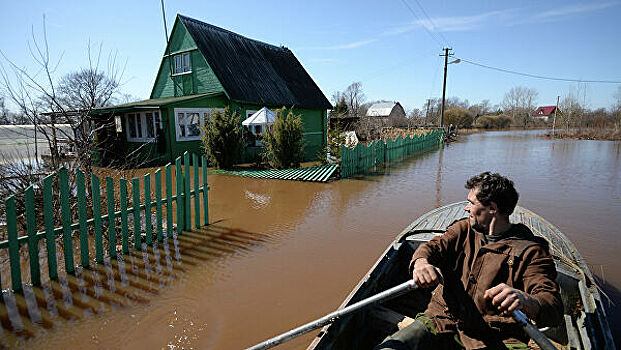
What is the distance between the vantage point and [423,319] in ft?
7.73

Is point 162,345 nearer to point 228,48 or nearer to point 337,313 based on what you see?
point 337,313

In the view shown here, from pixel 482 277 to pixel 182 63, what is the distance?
18.5 m

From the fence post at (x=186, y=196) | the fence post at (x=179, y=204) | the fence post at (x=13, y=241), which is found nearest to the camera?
the fence post at (x=13, y=241)

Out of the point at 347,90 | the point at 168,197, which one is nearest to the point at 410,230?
the point at 168,197

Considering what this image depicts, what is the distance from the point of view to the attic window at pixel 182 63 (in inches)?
679

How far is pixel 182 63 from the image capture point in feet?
57.6

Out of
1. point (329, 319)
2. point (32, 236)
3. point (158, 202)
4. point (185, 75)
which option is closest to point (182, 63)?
point (185, 75)

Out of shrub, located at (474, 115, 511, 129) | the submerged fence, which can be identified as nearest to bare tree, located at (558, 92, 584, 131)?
shrub, located at (474, 115, 511, 129)

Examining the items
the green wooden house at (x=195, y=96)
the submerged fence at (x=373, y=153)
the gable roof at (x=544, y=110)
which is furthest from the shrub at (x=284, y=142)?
the gable roof at (x=544, y=110)

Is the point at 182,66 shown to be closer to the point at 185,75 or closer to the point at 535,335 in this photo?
the point at 185,75

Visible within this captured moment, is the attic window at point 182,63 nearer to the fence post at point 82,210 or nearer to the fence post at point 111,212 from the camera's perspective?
the fence post at point 111,212

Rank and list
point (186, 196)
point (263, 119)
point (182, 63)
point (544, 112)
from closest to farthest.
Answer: point (186, 196) → point (263, 119) → point (182, 63) → point (544, 112)

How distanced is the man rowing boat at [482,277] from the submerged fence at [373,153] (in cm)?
915

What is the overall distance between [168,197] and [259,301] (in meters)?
2.49
